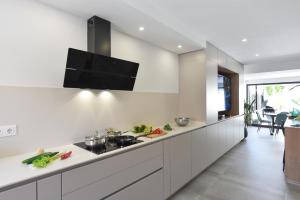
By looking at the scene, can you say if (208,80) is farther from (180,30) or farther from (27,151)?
(27,151)

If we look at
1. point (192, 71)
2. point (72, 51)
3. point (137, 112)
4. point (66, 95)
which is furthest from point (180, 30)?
point (66, 95)

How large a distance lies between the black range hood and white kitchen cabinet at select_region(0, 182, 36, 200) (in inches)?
35.5

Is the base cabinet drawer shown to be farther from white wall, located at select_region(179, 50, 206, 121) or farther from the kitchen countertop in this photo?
white wall, located at select_region(179, 50, 206, 121)

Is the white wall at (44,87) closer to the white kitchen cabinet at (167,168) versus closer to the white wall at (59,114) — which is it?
the white wall at (59,114)

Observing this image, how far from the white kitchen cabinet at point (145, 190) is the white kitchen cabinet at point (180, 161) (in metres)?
0.28

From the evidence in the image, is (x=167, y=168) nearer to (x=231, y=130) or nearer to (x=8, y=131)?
(x=8, y=131)

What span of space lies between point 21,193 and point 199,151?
7.96 ft

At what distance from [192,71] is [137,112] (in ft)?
4.60

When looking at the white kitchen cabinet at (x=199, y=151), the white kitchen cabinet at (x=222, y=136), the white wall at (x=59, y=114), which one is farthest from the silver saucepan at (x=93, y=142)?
the white kitchen cabinet at (x=222, y=136)

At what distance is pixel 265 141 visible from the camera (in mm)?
5273

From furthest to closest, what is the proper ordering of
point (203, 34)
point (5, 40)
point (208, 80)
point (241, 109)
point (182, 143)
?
point (241, 109)
point (208, 80)
point (203, 34)
point (182, 143)
point (5, 40)

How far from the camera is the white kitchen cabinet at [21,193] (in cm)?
101

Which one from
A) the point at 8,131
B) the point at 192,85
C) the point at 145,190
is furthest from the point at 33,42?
the point at 192,85

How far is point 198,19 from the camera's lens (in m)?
2.34
